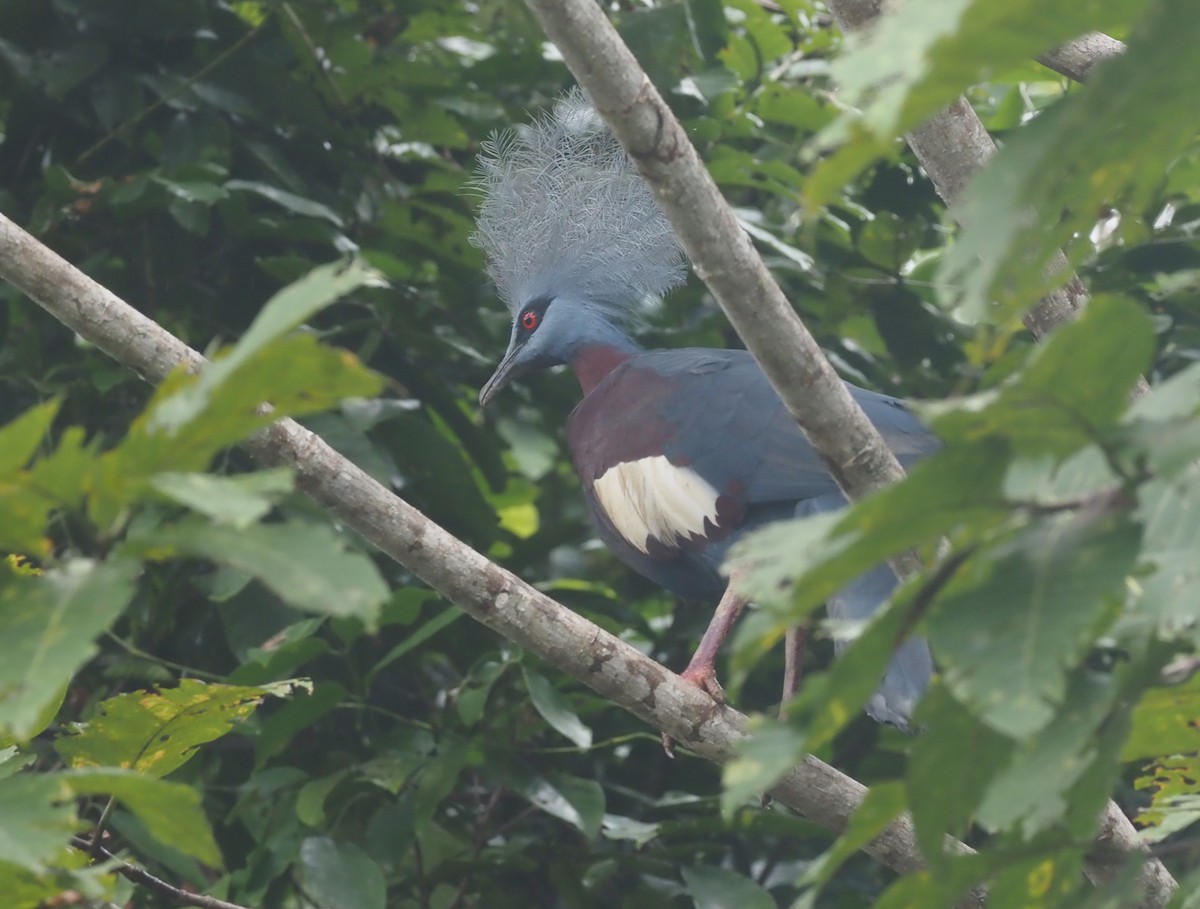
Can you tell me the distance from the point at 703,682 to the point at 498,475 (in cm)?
78

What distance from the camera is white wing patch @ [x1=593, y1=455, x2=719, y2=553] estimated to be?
2.74 m

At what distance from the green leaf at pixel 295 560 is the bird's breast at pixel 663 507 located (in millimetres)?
1984

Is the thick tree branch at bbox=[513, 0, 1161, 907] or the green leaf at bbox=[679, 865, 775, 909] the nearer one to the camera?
the thick tree branch at bbox=[513, 0, 1161, 907]

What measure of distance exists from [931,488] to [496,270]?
2678 mm

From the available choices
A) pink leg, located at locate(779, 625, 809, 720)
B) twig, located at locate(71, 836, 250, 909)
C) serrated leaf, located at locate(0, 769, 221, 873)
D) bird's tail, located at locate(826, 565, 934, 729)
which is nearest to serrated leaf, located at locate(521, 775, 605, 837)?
pink leg, located at locate(779, 625, 809, 720)

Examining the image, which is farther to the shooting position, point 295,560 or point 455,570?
point 455,570

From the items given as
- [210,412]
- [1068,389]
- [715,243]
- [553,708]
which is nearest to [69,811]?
[210,412]

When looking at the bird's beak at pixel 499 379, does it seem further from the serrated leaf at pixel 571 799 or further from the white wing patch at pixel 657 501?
the serrated leaf at pixel 571 799

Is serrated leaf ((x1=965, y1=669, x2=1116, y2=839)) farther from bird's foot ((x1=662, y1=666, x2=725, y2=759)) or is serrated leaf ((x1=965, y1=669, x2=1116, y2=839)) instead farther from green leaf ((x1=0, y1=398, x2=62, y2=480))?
bird's foot ((x1=662, y1=666, x2=725, y2=759))

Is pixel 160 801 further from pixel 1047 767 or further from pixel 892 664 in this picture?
pixel 892 664

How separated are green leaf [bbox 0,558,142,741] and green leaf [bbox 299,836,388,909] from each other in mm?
1424

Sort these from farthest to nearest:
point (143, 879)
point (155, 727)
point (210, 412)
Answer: point (143, 879), point (155, 727), point (210, 412)

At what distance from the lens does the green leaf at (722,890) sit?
229 centimetres

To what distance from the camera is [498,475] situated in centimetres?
300
